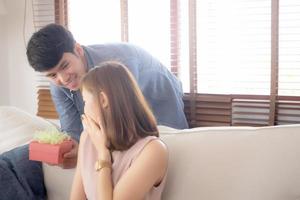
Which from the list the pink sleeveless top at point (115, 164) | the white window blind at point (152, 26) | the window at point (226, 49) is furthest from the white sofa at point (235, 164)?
the white window blind at point (152, 26)

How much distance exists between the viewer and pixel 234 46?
2148mm

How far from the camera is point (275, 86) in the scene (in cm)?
200

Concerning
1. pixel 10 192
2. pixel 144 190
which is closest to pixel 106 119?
pixel 144 190

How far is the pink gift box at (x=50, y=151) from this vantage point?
4.98 feet

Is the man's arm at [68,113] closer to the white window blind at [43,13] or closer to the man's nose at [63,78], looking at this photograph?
the man's nose at [63,78]

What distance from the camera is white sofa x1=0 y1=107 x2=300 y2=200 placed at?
1.27 metres

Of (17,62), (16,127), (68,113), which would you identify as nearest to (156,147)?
(68,113)

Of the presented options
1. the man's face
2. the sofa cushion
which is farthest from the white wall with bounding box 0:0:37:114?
the man's face

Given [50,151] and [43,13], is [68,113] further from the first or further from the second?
[43,13]

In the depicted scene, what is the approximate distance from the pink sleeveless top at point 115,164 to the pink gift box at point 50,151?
11cm

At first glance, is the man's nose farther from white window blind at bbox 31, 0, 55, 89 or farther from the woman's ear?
white window blind at bbox 31, 0, 55, 89

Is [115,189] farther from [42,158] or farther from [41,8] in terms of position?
Result: [41,8]

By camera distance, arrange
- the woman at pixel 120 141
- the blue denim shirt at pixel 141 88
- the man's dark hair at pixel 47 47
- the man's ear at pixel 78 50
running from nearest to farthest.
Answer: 1. the woman at pixel 120 141
2. the man's dark hair at pixel 47 47
3. the man's ear at pixel 78 50
4. the blue denim shirt at pixel 141 88

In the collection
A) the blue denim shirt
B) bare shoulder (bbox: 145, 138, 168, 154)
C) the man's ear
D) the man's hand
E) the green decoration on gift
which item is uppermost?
the man's ear
